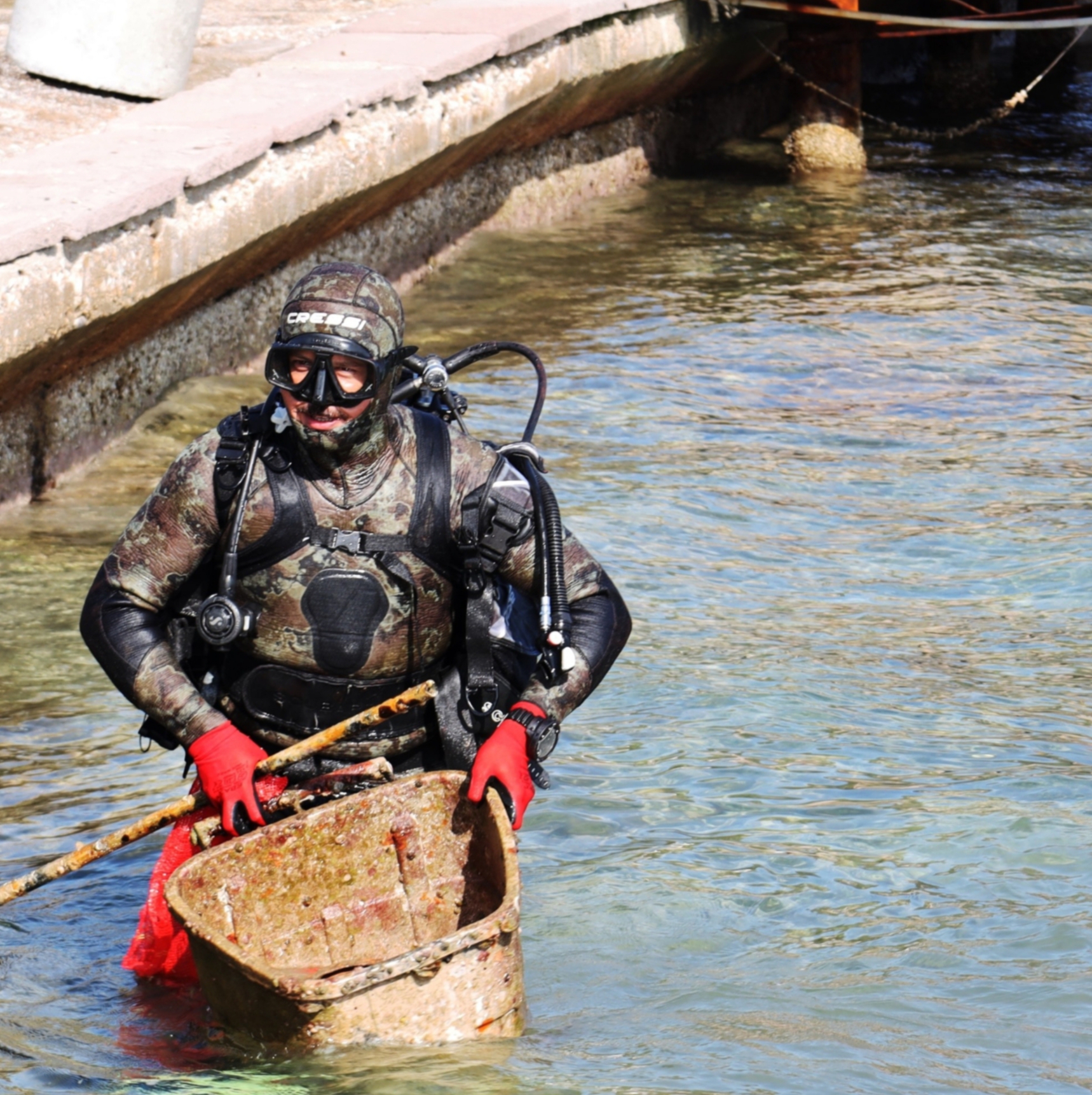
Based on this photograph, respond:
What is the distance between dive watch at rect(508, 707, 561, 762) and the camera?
3.76 m

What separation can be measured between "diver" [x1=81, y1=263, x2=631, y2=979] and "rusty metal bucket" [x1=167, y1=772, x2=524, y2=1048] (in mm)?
115

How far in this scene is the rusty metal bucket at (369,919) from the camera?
3275mm

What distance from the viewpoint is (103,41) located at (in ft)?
27.8

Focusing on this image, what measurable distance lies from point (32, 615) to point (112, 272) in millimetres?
1565

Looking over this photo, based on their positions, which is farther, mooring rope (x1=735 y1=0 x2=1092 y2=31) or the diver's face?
mooring rope (x1=735 y1=0 x2=1092 y2=31)

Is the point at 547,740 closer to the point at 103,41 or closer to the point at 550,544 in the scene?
the point at 550,544

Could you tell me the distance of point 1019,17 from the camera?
14.5 metres

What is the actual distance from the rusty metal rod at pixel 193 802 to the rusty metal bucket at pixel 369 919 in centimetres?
12

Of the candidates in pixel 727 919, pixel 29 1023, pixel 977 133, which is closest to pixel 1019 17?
pixel 977 133

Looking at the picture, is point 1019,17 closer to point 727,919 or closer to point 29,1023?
point 727,919

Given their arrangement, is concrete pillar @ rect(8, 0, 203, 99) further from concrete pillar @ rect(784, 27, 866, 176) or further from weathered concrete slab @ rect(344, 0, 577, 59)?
concrete pillar @ rect(784, 27, 866, 176)

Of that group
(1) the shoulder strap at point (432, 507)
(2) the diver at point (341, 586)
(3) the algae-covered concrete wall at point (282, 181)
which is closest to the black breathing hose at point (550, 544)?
(2) the diver at point (341, 586)

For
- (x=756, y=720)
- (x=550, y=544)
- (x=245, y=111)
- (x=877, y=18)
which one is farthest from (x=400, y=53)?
(x=550, y=544)

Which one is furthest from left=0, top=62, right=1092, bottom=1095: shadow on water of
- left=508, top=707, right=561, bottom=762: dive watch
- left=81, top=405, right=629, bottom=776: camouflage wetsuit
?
left=81, top=405, right=629, bottom=776: camouflage wetsuit
